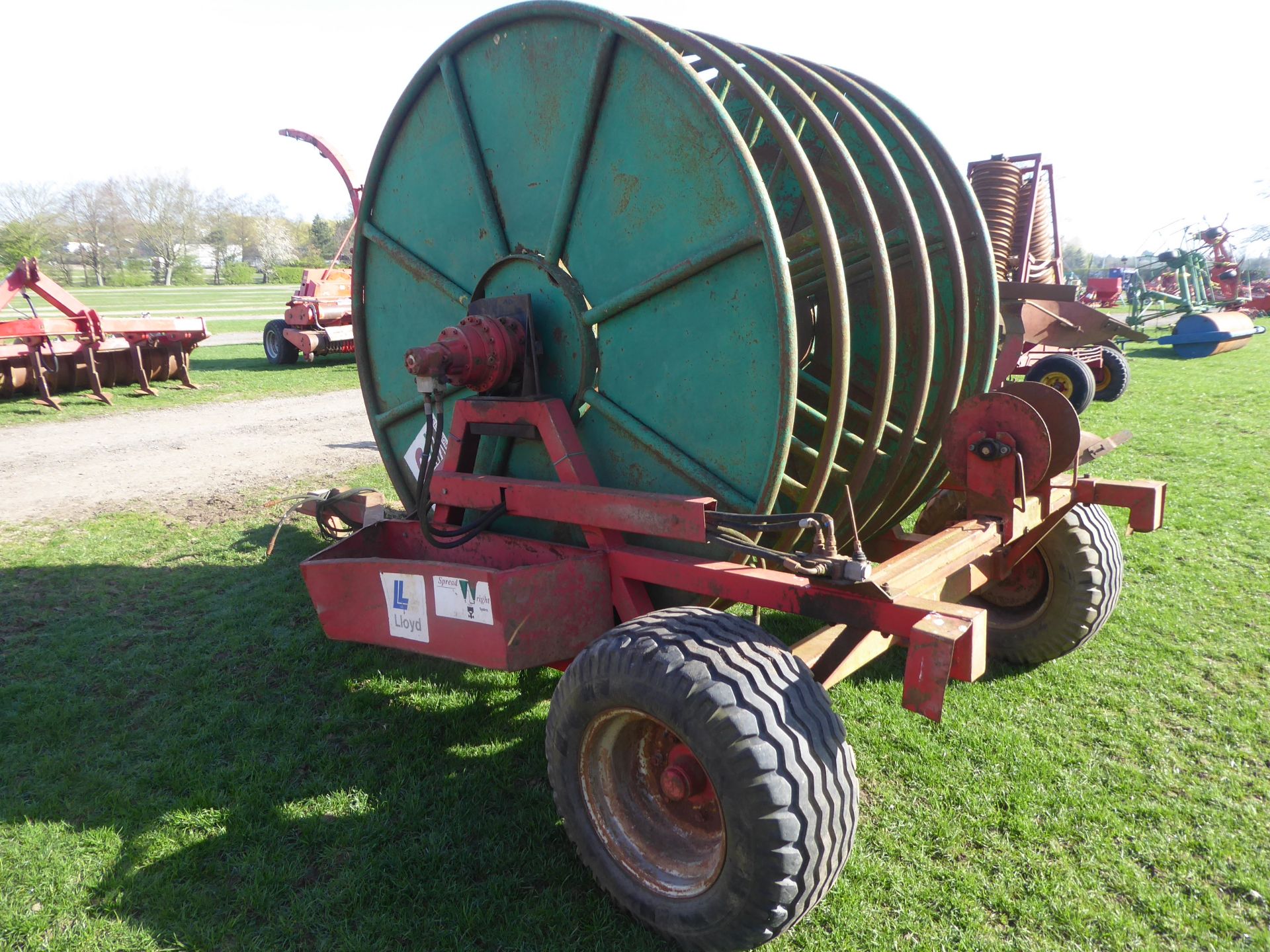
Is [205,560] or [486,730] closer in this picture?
[486,730]

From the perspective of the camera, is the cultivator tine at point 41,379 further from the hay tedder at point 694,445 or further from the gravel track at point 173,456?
the hay tedder at point 694,445

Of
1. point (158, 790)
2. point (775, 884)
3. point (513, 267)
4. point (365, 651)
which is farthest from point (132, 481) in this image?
point (775, 884)

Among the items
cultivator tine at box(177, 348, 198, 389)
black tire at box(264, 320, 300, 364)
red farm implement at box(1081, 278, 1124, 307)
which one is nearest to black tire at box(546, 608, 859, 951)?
cultivator tine at box(177, 348, 198, 389)

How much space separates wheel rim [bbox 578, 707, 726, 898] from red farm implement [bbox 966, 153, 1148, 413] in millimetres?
4162

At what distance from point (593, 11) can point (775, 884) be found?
2.96m

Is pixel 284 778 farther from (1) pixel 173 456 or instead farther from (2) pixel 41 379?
(2) pixel 41 379

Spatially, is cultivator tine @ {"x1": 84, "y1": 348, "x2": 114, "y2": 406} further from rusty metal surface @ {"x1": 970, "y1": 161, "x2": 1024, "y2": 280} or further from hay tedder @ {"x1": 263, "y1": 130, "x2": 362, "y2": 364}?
rusty metal surface @ {"x1": 970, "y1": 161, "x2": 1024, "y2": 280}

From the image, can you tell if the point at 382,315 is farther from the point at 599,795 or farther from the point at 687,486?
the point at 599,795

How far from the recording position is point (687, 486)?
3.14 m

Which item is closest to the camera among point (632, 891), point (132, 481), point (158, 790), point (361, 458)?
point (632, 891)

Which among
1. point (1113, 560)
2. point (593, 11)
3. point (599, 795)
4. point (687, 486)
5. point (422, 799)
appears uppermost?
point (593, 11)

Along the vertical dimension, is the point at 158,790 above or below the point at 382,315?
below

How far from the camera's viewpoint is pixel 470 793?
3215 millimetres

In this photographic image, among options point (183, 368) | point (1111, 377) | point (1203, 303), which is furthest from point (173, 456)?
point (1203, 303)
